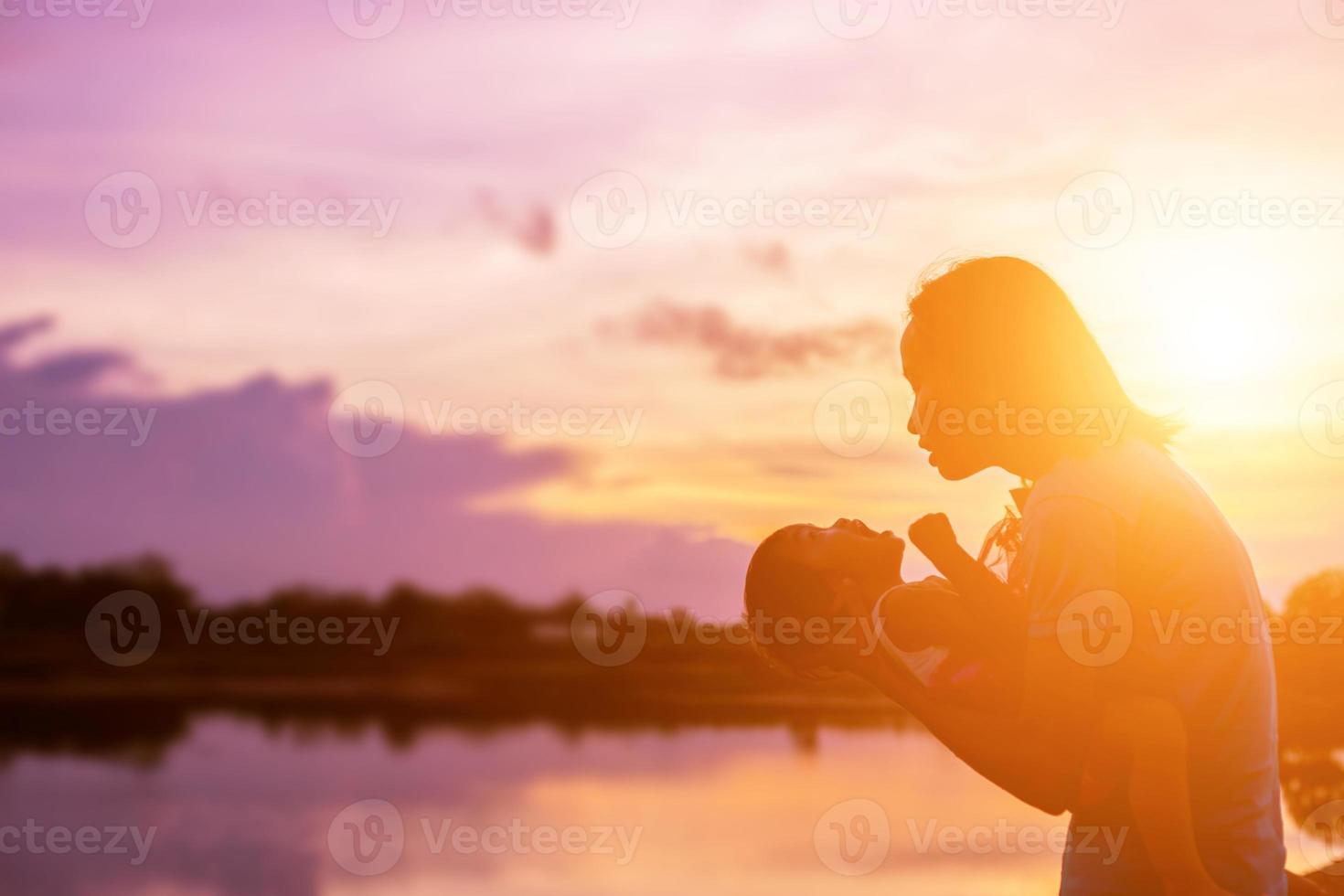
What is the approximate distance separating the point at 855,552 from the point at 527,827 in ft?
79.2

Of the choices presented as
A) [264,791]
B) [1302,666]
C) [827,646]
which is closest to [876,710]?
[1302,666]

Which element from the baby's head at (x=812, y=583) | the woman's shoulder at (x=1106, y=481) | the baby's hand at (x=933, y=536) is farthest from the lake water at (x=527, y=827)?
the woman's shoulder at (x=1106, y=481)

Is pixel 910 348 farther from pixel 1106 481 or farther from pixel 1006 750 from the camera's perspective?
pixel 1006 750

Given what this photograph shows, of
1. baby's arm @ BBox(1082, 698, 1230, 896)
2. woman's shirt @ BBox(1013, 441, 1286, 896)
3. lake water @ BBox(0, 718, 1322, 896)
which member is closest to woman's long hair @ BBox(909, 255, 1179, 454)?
woman's shirt @ BBox(1013, 441, 1286, 896)

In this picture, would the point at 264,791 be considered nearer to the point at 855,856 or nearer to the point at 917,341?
the point at 855,856

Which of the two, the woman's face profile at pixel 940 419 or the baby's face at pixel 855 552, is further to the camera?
the baby's face at pixel 855 552

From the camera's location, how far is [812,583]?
267cm

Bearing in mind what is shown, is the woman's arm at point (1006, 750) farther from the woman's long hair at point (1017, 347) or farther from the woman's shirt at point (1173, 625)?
the woman's long hair at point (1017, 347)

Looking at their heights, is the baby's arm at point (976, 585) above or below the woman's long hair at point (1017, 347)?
below

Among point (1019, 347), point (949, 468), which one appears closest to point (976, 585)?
point (949, 468)

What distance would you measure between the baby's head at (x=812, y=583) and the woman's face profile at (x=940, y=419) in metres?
0.22

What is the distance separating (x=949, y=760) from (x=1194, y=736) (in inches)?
1572

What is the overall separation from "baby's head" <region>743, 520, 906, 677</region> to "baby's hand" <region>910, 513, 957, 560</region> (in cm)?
7

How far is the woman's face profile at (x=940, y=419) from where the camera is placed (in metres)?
2.46
